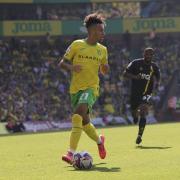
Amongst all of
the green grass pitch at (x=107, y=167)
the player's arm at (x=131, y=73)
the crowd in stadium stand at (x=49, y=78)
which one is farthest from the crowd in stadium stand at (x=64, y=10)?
the green grass pitch at (x=107, y=167)

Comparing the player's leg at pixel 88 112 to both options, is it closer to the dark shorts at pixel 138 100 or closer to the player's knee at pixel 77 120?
the player's knee at pixel 77 120

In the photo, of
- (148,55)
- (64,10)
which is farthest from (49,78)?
(148,55)

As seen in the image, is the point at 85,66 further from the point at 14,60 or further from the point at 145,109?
the point at 14,60

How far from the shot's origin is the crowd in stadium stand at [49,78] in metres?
30.8

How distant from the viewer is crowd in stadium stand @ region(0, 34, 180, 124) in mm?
30812

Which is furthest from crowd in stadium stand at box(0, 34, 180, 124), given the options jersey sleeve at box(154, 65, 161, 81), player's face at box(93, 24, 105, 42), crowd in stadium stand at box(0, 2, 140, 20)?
player's face at box(93, 24, 105, 42)

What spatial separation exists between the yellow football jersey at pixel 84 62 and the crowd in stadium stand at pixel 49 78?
18.0 metres

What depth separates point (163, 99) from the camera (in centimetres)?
3466

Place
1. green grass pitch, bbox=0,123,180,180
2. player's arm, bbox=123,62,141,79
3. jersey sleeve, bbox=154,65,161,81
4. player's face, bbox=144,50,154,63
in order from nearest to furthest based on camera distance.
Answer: green grass pitch, bbox=0,123,180,180, player's face, bbox=144,50,154,63, player's arm, bbox=123,62,141,79, jersey sleeve, bbox=154,65,161,81

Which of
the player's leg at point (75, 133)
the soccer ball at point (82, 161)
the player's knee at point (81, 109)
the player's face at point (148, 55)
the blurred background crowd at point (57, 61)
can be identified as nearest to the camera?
the soccer ball at point (82, 161)

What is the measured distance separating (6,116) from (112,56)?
33.3 feet

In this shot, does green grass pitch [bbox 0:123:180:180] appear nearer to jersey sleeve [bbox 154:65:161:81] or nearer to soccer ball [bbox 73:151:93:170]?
soccer ball [bbox 73:151:93:170]

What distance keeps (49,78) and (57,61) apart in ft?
6.12

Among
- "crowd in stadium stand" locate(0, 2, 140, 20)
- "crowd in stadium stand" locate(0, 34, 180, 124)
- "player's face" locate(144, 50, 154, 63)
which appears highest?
"crowd in stadium stand" locate(0, 2, 140, 20)
